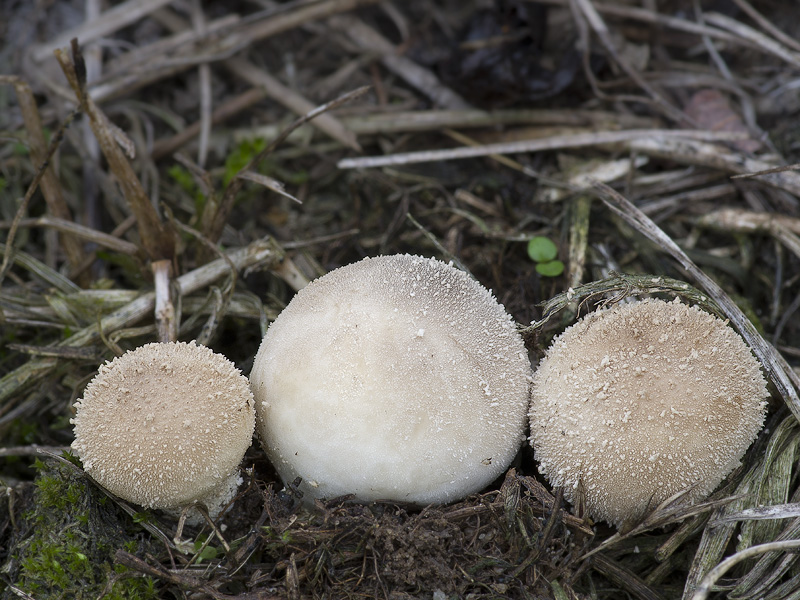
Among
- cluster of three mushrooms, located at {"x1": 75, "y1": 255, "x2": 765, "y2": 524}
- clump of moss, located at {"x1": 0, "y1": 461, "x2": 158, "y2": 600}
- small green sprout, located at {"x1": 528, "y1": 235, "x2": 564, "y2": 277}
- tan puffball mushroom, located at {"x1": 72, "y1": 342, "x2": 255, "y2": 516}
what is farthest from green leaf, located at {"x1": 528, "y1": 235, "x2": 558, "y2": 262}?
clump of moss, located at {"x1": 0, "y1": 461, "x2": 158, "y2": 600}

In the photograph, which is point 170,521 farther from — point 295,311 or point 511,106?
point 511,106

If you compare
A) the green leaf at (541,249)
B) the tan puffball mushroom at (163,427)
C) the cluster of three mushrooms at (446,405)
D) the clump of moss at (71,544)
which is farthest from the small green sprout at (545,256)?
the clump of moss at (71,544)

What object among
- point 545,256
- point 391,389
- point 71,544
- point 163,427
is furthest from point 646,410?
point 71,544

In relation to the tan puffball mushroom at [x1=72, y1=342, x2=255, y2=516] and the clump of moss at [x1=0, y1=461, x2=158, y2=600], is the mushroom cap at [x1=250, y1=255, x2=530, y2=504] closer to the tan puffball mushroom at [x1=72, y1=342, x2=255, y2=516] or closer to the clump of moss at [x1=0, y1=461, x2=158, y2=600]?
the tan puffball mushroom at [x1=72, y1=342, x2=255, y2=516]

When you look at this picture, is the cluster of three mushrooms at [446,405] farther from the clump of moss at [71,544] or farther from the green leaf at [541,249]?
the green leaf at [541,249]

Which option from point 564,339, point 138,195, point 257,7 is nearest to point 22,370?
point 138,195

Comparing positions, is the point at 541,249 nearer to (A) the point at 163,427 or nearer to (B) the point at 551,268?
(B) the point at 551,268
